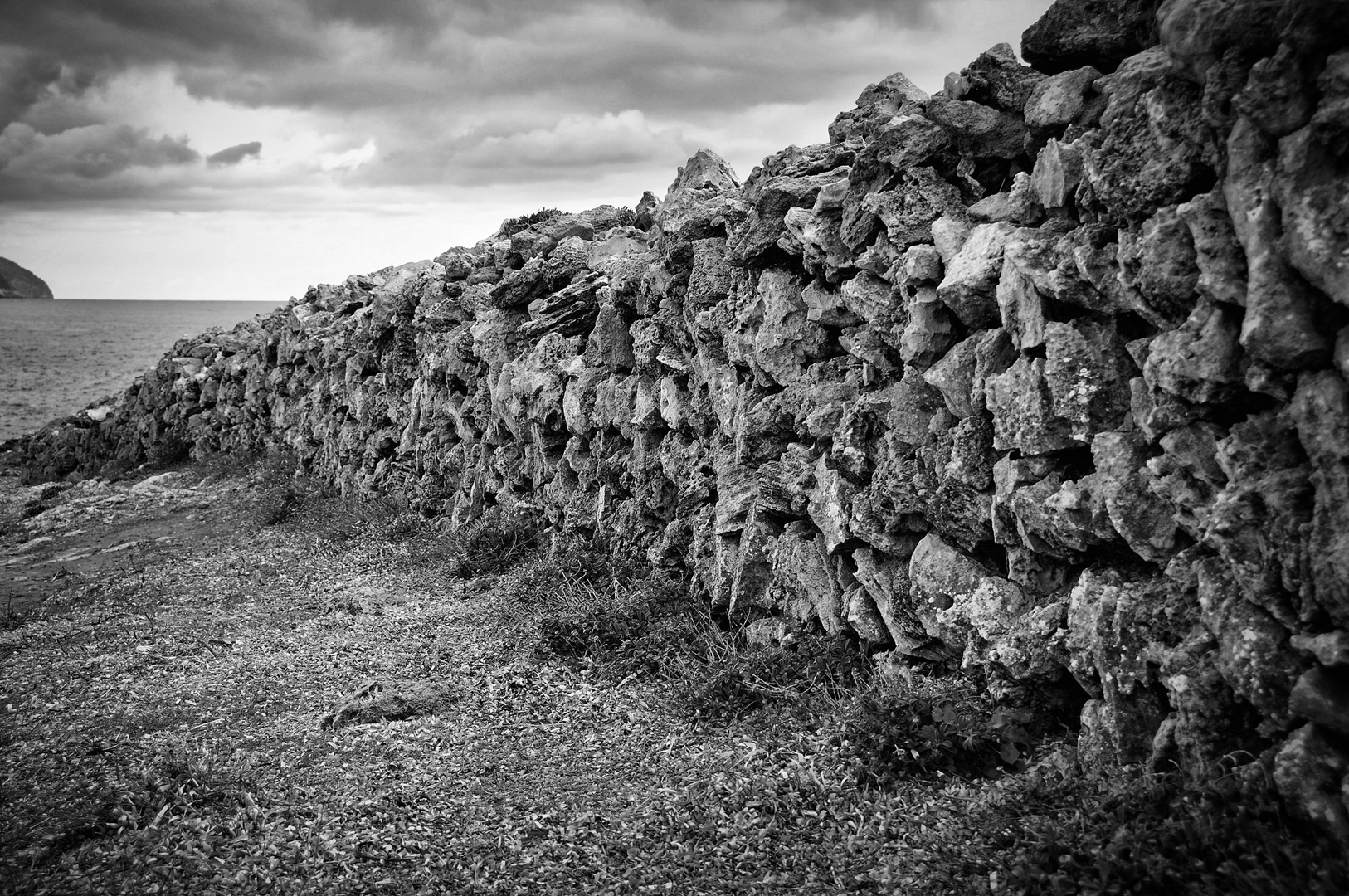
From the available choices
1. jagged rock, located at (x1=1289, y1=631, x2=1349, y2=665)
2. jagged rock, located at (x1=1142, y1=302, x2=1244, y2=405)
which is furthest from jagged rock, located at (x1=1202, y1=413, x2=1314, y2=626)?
jagged rock, located at (x1=1142, y1=302, x2=1244, y2=405)

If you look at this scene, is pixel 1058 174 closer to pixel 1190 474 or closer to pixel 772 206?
pixel 1190 474

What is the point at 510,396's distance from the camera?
47.9 ft

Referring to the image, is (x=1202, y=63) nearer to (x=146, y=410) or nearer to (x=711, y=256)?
(x=711, y=256)

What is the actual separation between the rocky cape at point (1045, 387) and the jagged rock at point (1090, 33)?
23 millimetres

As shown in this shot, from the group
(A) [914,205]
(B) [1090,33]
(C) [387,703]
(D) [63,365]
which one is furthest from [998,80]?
(D) [63,365]

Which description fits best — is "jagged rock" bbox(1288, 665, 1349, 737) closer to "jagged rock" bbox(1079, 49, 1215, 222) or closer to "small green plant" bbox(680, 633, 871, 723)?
"jagged rock" bbox(1079, 49, 1215, 222)

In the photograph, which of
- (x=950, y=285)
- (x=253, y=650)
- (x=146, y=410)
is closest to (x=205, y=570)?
(x=253, y=650)

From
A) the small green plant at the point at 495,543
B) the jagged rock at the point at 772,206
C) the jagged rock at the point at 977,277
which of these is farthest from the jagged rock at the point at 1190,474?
the small green plant at the point at 495,543

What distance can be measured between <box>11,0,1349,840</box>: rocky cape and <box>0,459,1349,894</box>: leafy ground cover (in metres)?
0.55

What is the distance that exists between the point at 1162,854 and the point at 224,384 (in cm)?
2873

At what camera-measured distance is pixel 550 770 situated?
764 cm

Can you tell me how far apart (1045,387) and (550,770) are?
5.42 meters

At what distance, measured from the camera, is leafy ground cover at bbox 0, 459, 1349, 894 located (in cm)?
506

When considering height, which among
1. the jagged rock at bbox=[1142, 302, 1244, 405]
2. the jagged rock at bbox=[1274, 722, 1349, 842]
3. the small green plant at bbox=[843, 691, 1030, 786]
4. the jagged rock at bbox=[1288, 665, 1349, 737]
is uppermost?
the jagged rock at bbox=[1142, 302, 1244, 405]
